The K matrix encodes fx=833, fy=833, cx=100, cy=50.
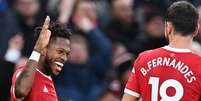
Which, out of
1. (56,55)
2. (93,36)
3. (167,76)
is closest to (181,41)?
(167,76)

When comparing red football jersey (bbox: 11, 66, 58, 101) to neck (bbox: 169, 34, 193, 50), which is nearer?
neck (bbox: 169, 34, 193, 50)

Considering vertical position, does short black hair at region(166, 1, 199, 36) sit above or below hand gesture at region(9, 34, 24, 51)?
above

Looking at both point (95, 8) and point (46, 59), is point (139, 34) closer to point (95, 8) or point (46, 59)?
point (95, 8)

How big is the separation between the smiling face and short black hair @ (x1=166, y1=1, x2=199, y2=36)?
997 millimetres

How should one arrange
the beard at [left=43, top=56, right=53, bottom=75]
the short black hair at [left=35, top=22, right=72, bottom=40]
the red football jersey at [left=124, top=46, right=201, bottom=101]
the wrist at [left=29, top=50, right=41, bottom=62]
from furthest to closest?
the short black hair at [left=35, top=22, right=72, bottom=40] → the beard at [left=43, top=56, right=53, bottom=75] → the wrist at [left=29, top=50, right=41, bottom=62] → the red football jersey at [left=124, top=46, right=201, bottom=101]

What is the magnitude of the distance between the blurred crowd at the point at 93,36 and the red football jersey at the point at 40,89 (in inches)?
126

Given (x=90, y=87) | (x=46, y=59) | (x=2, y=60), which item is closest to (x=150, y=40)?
(x=90, y=87)

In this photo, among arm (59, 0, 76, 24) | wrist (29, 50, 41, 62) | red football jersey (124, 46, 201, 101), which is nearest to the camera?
red football jersey (124, 46, 201, 101)

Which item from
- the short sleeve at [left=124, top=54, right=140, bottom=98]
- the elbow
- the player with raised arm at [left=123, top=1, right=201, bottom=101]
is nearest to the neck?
the player with raised arm at [left=123, top=1, right=201, bottom=101]

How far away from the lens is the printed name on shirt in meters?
6.71

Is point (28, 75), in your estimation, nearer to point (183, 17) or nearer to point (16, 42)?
point (183, 17)

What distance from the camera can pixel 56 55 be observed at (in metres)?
7.16

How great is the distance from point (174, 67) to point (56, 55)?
1060mm

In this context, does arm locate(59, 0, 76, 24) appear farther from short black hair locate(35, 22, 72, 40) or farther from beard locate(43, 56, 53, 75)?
beard locate(43, 56, 53, 75)
